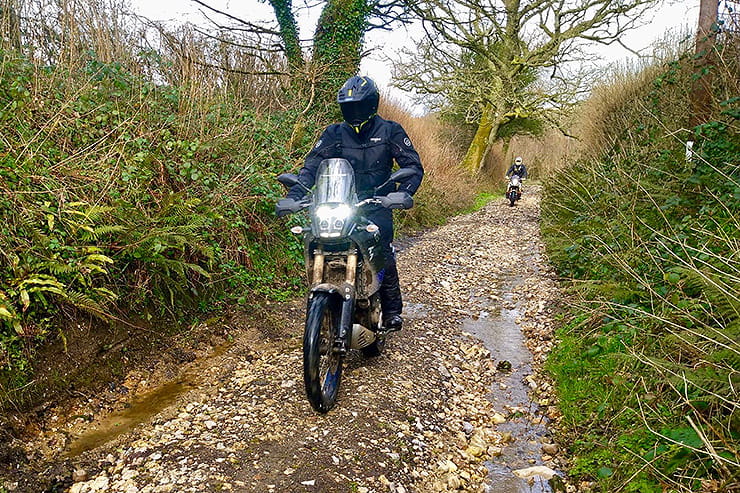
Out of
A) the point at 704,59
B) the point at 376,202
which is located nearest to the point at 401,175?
the point at 376,202

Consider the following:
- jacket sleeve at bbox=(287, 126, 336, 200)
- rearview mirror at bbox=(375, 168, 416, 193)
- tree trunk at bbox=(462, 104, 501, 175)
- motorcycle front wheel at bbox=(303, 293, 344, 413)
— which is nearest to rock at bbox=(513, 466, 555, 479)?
motorcycle front wheel at bbox=(303, 293, 344, 413)

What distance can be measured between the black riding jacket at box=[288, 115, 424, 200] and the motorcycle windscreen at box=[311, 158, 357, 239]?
0.51 metres

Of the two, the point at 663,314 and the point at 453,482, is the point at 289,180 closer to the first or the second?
the point at 453,482

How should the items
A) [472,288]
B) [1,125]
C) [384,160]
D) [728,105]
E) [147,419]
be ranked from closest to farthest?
[147,419], [1,125], [384,160], [728,105], [472,288]

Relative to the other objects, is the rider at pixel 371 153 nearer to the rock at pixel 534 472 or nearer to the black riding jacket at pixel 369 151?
the black riding jacket at pixel 369 151

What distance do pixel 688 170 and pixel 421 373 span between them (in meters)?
3.93

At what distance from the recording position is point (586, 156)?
1121 centimetres

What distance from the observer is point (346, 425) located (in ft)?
11.2

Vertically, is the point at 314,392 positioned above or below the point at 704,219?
below

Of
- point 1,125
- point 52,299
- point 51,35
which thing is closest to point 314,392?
point 52,299

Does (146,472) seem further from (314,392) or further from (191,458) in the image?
(314,392)

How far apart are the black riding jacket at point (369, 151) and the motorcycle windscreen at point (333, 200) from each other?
505mm

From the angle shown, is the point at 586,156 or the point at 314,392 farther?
the point at 586,156

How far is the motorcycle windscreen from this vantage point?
3.43 meters
